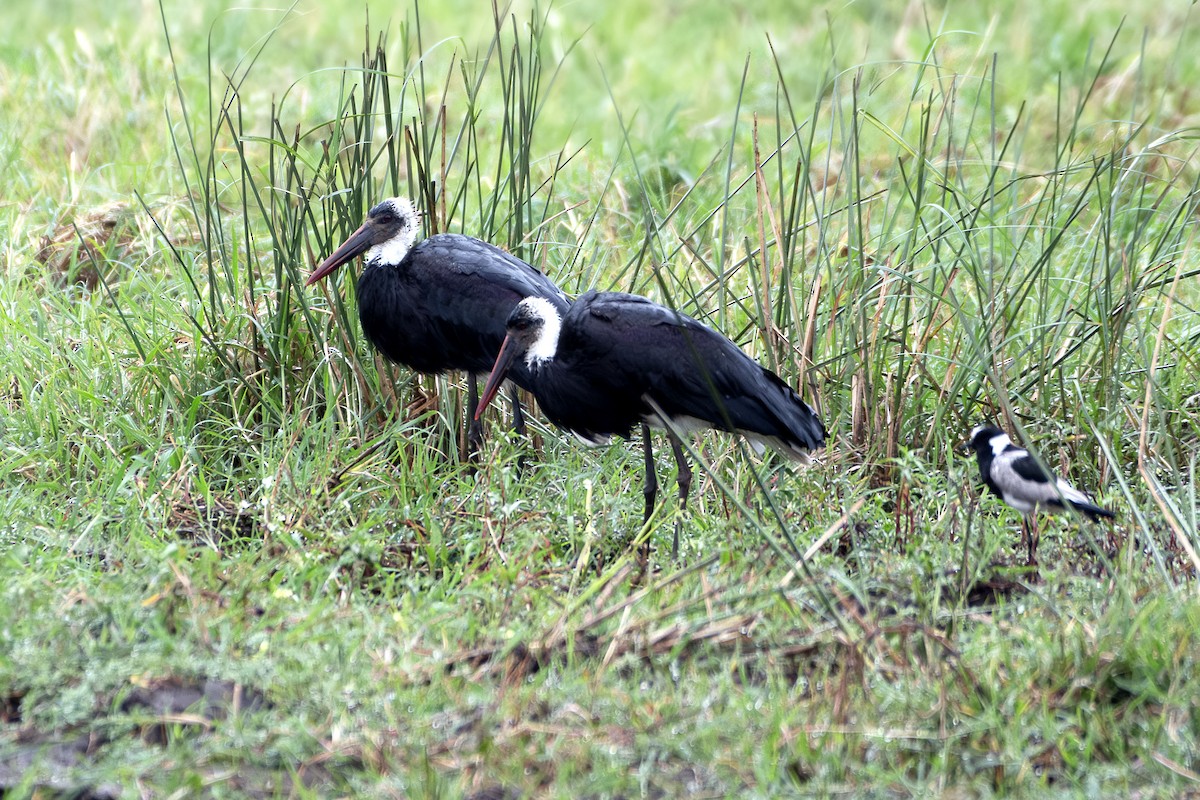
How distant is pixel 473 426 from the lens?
429cm

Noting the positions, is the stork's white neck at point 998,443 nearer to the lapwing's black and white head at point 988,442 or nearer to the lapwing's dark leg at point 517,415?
the lapwing's black and white head at point 988,442

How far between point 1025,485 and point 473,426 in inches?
67.2

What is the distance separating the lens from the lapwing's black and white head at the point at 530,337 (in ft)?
12.6

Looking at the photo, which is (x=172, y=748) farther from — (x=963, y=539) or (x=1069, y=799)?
(x=963, y=539)

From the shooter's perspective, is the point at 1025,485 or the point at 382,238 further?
the point at 382,238

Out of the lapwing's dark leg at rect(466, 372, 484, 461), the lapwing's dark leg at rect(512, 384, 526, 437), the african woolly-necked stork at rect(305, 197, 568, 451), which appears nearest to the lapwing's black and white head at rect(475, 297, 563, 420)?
the african woolly-necked stork at rect(305, 197, 568, 451)

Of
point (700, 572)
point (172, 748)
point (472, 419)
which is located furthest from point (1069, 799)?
point (472, 419)

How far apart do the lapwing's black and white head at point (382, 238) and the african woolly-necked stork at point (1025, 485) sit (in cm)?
187

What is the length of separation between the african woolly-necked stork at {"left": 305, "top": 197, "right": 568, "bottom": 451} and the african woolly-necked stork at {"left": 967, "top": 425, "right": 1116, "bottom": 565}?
1.31 meters

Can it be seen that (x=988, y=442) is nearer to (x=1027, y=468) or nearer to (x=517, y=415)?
(x=1027, y=468)

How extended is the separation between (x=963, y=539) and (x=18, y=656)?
7.31 feet

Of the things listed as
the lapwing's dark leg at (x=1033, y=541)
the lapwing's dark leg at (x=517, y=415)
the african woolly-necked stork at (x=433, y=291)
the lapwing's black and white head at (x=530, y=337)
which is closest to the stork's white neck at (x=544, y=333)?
the lapwing's black and white head at (x=530, y=337)

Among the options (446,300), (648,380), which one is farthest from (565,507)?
(446,300)

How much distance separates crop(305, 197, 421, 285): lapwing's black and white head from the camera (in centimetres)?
421
